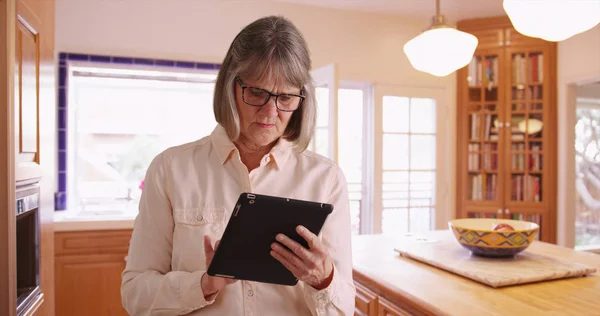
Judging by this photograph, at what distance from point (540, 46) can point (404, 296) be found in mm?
3759

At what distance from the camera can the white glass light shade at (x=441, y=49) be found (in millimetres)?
1967

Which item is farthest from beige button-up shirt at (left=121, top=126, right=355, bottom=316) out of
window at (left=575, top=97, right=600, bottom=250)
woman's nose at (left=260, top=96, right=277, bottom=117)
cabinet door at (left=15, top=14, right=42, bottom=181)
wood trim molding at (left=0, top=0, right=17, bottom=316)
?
window at (left=575, top=97, right=600, bottom=250)

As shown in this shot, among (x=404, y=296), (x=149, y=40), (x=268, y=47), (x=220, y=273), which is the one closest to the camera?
(x=220, y=273)

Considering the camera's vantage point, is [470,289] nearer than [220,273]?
No

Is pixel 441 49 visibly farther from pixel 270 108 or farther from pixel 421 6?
pixel 421 6

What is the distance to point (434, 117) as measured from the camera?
4.50 meters

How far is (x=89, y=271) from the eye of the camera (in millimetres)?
3027

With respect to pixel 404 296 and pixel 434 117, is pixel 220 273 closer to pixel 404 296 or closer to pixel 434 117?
pixel 404 296

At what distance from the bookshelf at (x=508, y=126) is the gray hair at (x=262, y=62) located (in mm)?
3741

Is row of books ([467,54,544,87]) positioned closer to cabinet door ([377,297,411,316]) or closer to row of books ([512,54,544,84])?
row of books ([512,54,544,84])

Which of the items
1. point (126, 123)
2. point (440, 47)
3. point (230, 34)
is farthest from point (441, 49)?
point (126, 123)

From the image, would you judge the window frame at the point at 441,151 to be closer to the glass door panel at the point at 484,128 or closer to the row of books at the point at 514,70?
the glass door panel at the point at 484,128

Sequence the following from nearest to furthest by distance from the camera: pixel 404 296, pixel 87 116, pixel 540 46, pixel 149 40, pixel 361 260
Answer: pixel 404 296, pixel 361 260, pixel 149 40, pixel 87 116, pixel 540 46

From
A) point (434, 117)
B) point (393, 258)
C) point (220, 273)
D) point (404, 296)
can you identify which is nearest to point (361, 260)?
point (393, 258)
